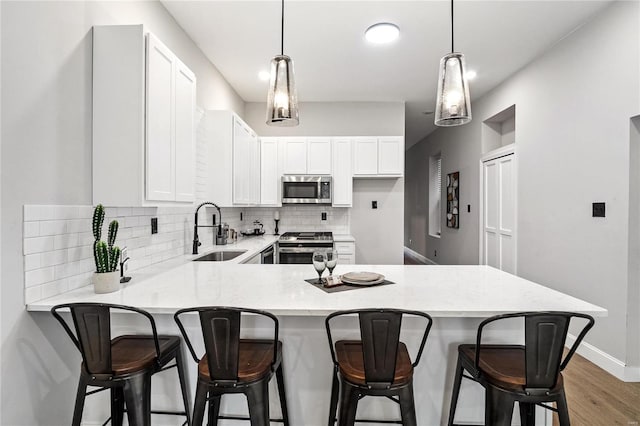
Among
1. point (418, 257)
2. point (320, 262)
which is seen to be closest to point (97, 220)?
point (320, 262)

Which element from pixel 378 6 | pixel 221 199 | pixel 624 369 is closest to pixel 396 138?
pixel 378 6

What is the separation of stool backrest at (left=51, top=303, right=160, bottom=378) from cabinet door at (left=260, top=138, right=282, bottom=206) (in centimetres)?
350

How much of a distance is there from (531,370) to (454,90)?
1.40m

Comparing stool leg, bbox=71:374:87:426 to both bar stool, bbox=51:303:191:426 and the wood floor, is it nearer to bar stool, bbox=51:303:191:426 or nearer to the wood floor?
bar stool, bbox=51:303:191:426

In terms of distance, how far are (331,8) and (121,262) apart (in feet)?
8.08

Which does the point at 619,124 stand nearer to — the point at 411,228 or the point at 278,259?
the point at 278,259

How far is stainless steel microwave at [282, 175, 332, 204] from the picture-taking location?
4.75 metres

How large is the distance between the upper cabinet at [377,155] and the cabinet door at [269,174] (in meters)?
1.14

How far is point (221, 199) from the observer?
139 inches

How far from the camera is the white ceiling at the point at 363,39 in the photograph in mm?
2779

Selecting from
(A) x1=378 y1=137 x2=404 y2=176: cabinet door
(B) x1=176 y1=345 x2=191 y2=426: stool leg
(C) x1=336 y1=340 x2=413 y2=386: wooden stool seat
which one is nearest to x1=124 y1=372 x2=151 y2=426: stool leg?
(B) x1=176 y1=345 x2=191 y2=426: stool leg

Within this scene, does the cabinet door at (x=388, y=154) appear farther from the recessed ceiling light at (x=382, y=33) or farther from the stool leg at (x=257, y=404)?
the stool leg at (x=257, y=404)

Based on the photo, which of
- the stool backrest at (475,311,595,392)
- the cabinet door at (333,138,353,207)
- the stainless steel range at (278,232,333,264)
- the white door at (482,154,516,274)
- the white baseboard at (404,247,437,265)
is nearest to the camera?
the stool backrest at (475,311,595,392)

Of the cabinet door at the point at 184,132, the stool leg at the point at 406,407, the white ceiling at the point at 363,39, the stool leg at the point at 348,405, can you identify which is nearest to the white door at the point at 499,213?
the white ceiling at the point at 363,39
